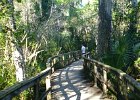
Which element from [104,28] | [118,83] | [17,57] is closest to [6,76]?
[17,57]

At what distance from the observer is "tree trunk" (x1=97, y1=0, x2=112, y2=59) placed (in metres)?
13.9

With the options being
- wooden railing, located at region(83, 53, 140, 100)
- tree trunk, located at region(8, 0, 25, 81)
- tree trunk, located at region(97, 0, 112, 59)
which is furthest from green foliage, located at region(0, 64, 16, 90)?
tree trunk, located at region(97, 0, 112, 59)

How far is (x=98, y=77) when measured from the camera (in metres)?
10.7

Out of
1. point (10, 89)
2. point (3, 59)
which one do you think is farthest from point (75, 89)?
point (10, 89)

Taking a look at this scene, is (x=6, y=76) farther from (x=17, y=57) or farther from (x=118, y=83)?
(x=118, y=83)

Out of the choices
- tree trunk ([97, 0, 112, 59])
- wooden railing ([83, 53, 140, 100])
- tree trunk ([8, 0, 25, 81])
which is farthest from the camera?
tree trunk ([97, 0, 112, 59])

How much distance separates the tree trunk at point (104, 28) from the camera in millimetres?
13891

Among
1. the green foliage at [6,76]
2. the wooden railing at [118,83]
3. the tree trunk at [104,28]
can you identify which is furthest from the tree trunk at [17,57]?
the tree trunk at [104,28]

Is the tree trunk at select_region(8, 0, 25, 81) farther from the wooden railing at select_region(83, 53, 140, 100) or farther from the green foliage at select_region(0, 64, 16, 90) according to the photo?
the wooden railing at select_region(83, 53, 140, 100)

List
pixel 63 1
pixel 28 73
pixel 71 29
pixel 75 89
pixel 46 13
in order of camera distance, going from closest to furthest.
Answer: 1. pixel 75 89
2. pixel 28 73
3. pixel 46 13
4. pixel 71 29
5. pixel 63 1

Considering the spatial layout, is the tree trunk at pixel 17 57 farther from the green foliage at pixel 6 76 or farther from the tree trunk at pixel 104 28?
the tree trunk at pixel 104 28

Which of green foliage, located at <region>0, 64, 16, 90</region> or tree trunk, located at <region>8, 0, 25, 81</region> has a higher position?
tree trunk, located at <region>8, 0, 25, 81</region>

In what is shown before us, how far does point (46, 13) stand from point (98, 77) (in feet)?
74.9

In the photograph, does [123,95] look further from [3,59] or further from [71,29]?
[71,29]
